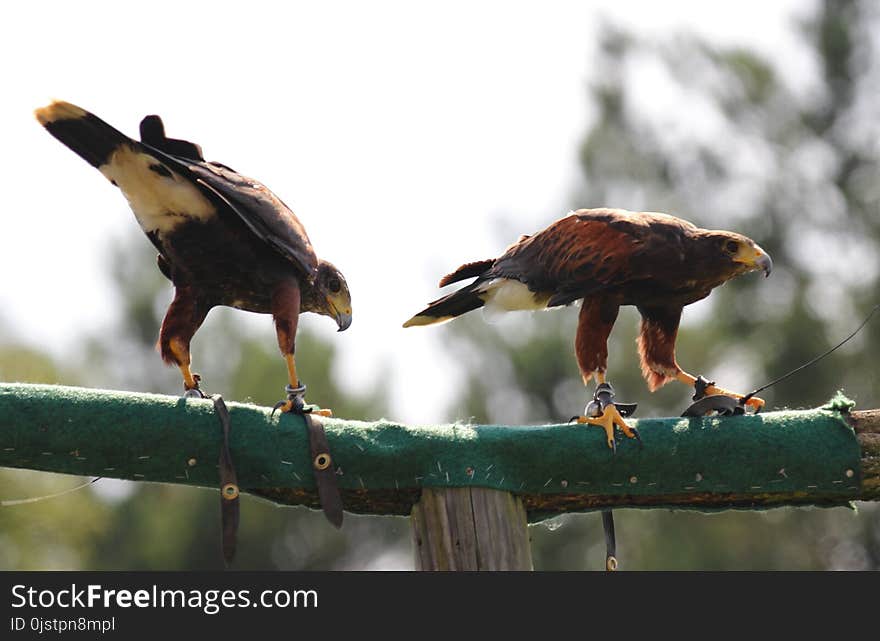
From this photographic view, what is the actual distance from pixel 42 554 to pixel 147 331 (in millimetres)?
3687

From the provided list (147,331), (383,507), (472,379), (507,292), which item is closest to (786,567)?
(472,379)

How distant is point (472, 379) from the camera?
50.3 ft

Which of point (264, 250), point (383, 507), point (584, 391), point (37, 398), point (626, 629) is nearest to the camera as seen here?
point (626, 629)

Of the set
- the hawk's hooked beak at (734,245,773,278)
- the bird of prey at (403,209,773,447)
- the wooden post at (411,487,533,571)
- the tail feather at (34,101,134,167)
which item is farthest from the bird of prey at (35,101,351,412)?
the hawk's hooked beak at (734,245,773,278)

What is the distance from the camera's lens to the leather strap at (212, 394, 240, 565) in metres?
3.05

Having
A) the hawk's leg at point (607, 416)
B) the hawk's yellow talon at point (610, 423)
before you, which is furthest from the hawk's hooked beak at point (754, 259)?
the hawk's yellow talon at point (610, 423)

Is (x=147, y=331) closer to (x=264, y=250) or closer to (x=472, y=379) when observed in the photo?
(x=472, y=379)

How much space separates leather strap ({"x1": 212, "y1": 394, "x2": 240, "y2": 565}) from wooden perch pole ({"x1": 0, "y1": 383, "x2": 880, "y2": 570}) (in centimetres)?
3

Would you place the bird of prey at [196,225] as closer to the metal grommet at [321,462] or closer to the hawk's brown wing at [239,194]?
the hawk's brown wing at [239,194]

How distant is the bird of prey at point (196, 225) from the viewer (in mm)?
4078

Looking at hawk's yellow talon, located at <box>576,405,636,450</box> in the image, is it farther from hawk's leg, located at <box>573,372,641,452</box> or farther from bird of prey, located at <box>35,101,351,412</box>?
bird of prey, located at <box>35,101,351,412</box>

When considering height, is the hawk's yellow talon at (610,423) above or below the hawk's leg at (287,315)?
below

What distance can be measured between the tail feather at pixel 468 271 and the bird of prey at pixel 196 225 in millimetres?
735

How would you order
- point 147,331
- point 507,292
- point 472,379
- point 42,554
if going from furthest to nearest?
point 147,331 < point 42,554 < point 472,379 < point 507,292
